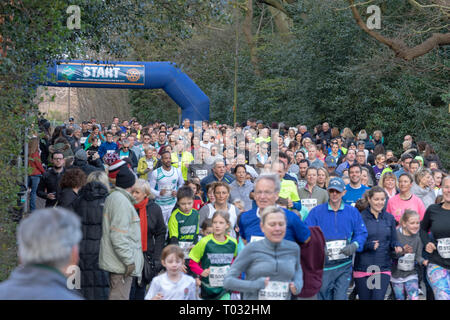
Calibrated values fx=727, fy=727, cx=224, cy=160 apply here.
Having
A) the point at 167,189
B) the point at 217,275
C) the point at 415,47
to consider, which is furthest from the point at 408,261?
the point at 415,47

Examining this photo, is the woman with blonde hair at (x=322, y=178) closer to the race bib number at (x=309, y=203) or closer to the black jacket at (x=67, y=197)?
the race bib number at (x=309, y=203)

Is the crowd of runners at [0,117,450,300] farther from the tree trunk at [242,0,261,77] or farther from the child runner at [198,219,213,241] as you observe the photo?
the tree trunk at [242,0,261,77]

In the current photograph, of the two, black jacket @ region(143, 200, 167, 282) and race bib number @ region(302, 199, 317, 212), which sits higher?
race bib number @ region(302, 199, 317, 212)

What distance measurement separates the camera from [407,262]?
7.99m

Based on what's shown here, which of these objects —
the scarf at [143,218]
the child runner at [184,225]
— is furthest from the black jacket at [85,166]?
the scarf at [143,218]

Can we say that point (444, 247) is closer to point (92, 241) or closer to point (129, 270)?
point (129, 270)

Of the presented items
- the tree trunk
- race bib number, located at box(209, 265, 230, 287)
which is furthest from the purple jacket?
the tree trunk

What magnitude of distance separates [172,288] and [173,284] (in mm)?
42

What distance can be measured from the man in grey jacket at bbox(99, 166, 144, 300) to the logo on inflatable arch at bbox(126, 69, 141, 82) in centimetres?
1986

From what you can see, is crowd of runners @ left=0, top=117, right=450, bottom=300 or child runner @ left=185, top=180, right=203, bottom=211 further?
child runner @ left=185, top=180, right=203, bottom=211

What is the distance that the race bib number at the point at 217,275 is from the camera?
6688 mm

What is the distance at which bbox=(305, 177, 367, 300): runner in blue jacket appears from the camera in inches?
285

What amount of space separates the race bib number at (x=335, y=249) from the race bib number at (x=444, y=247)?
43.7 inches
